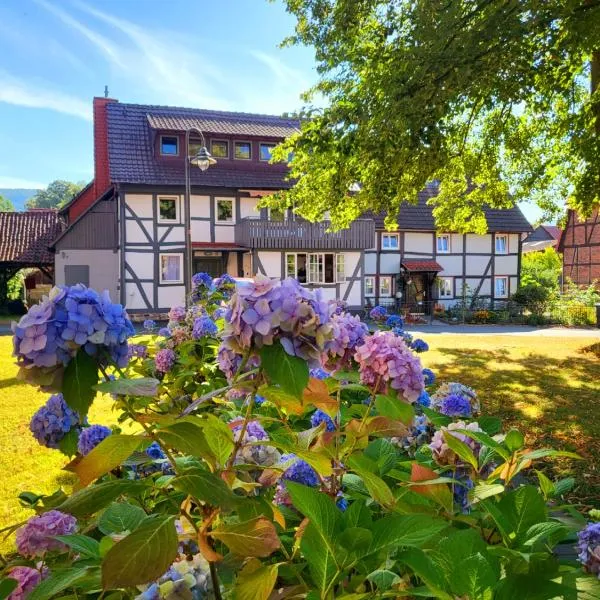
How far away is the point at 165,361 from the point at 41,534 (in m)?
2.29

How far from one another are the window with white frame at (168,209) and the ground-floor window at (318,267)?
5518 millimetres

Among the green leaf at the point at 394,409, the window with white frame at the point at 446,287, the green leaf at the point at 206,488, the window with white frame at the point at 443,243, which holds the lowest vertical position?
the window with white frame at the point at 446,287

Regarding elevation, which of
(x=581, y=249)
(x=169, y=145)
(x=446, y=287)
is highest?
(x=169, y=145)

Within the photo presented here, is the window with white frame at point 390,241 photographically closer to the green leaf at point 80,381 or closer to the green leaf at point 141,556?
the green leaf at point 80,381

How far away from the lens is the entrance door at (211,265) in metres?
23.4

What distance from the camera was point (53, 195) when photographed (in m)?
98.1

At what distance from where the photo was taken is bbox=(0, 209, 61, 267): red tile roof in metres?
26.2

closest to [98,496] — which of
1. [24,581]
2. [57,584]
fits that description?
[57,584]

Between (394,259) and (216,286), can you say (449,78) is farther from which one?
(394,259)

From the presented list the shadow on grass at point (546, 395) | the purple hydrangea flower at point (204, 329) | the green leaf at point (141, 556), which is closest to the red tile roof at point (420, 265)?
the shadow on grass at point (546, 395)

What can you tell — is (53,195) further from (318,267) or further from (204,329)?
(204,329)

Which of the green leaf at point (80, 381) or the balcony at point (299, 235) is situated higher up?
the balcony at point (299, 235)

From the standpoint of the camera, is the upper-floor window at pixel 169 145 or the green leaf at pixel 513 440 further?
the upper-floor window at pixel 169 145

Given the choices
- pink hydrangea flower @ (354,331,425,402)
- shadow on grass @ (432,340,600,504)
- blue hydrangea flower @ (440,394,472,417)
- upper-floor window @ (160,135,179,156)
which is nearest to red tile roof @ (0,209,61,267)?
upper-floor window @ (160,135,179,156)
